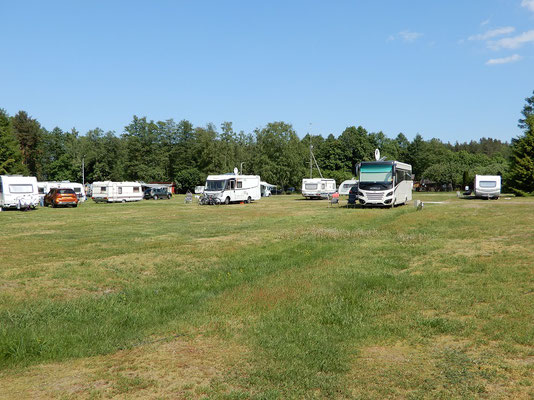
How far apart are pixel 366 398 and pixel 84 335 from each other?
4032 mm

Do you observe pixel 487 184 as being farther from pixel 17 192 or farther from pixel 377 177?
pixel 17 192

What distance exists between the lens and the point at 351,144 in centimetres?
10481

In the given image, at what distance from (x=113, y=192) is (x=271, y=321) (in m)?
43.5

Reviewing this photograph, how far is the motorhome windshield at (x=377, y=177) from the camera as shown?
28703 mm

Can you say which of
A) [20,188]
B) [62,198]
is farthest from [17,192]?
[62,198]

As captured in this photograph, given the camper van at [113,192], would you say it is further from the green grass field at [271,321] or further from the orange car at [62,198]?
the green grass field at [271,321]

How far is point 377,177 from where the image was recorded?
28.9m

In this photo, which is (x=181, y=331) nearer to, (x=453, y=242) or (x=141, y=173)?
(x=453, y=242)

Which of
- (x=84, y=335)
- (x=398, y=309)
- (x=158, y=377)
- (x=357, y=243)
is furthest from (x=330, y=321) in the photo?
(x=357, y=243)

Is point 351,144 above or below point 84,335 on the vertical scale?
above

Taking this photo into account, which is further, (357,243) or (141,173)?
(141,173)

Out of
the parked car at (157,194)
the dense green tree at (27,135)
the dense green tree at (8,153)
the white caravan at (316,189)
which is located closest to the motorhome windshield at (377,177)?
the white caravan at (316,189)

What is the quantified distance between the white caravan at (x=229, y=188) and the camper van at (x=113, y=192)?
1225cm

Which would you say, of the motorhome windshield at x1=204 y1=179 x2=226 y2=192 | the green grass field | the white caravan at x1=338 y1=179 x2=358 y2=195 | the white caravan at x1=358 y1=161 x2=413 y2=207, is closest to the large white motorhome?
the motorhome windshield at x1=204 y1=179 x2=226 y2=192
